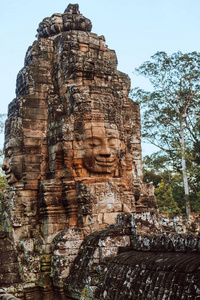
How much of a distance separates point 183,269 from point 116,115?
479 cm

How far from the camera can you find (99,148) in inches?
323

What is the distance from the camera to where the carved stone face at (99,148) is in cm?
819

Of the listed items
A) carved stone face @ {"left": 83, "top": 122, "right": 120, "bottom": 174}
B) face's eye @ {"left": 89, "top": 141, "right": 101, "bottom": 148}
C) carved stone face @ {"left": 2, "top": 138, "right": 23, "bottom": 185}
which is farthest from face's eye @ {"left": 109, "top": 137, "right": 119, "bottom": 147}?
carved stone face @ {"left": 2, "top": 138, "right": 23, "bottom": 185}

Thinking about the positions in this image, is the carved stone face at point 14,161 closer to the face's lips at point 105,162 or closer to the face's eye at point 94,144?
the face's eye at point 94,144

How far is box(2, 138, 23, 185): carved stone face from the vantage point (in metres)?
8.84

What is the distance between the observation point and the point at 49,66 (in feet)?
31.8

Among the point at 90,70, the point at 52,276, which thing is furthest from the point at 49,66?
the point at 52,276

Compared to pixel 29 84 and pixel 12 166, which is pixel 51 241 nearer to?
pixel 12 166

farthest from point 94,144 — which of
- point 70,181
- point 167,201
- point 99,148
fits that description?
point 167,201

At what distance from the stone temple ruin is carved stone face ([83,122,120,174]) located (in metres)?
→ 0.02

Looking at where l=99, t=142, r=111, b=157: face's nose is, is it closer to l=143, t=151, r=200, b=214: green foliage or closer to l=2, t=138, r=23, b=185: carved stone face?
l=2, t=138, r=23, b=185: carved stone face

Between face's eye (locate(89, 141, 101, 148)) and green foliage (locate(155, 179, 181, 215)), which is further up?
face's eye (locate(89, 141, 101, 148))

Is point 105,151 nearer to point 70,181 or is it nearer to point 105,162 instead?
point 105,162

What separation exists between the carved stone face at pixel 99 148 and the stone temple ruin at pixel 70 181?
0.07 ft
